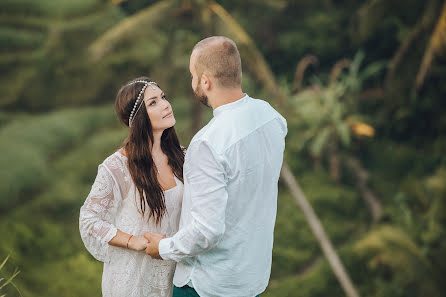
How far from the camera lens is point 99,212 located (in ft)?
6.46

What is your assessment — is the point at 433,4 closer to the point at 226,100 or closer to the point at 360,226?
the point at 360,226

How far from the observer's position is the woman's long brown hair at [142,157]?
6.48 feet

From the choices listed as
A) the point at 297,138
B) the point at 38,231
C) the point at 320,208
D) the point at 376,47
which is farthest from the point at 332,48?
the point at 38,231

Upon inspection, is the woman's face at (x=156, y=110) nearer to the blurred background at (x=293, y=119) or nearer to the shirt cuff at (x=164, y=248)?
the shirt cuff at (x=164, y=248)

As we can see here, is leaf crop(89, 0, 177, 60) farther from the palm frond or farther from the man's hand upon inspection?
the man's hand

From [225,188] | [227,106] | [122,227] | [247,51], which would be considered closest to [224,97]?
[227,106]

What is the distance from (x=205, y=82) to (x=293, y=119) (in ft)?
28.1

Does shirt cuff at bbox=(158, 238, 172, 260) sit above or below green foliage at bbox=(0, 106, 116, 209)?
above

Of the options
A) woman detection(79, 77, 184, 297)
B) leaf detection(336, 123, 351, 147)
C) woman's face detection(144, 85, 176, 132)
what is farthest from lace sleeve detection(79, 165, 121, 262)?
leaf detection(336, 123, 351, 147)

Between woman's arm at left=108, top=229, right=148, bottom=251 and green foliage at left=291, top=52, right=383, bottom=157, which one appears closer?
woman's arm at left=108, top=229, right=148, bottom=251

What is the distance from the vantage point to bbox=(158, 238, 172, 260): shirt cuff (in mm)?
1754

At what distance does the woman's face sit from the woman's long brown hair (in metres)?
0.02

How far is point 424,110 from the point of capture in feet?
40.3

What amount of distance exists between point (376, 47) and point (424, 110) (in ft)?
7.41
